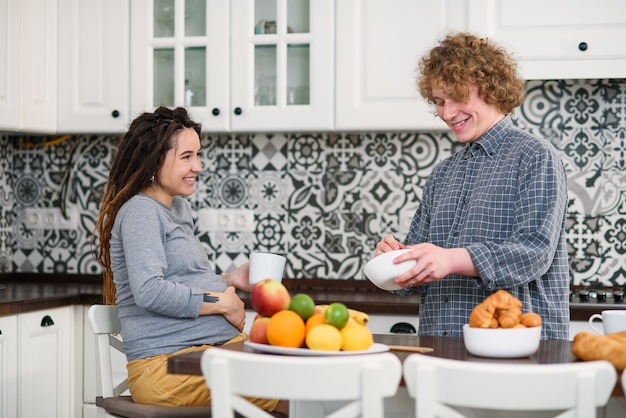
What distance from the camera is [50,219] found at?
3914mm

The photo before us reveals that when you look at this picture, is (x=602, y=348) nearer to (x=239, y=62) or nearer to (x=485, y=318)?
(x=485, y=318)

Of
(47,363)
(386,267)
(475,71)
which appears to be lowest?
(47,363)

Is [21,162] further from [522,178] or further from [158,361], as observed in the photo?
[522,178]

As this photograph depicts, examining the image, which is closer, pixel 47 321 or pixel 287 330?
pixel 287 330

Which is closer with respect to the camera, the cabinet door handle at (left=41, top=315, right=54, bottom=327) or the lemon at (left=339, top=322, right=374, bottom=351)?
the lemon at (left=339, top=322, right=374, bottom=351)

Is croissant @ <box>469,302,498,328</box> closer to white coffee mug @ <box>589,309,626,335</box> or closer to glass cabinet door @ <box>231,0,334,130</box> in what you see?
white coffee mug @ <box>589,309,626,335</box>

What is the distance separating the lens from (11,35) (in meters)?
3.40

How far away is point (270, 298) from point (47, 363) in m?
1.73

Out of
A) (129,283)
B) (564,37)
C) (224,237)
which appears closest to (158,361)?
(129,283)

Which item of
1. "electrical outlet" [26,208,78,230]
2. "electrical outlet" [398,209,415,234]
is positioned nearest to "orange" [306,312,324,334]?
"electrical outlet" [398,209,415,234]

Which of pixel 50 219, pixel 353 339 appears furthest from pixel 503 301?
pixel 50 219

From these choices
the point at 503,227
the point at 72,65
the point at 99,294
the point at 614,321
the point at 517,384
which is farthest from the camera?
the point at 72,65

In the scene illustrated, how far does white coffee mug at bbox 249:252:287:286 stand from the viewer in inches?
85.9

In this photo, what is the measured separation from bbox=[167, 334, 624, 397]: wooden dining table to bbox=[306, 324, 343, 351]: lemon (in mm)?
137
